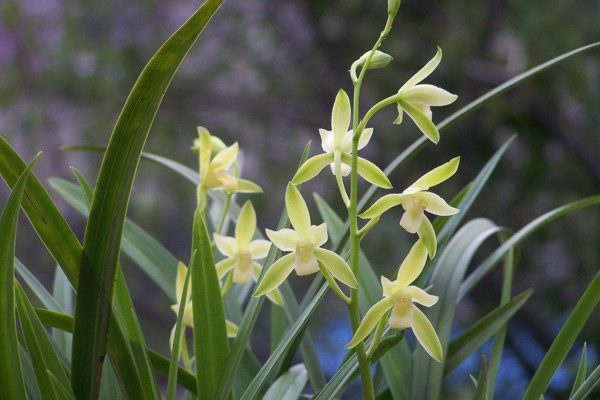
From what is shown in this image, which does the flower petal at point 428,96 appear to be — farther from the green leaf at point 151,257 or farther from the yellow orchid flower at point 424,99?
the green leaf at point 151,257

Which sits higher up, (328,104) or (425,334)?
(328,104)

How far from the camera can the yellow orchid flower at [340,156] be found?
1.15 ft

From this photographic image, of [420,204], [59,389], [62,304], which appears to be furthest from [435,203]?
[62,304]

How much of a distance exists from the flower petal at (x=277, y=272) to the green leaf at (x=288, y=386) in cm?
11

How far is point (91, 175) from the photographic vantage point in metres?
1.82

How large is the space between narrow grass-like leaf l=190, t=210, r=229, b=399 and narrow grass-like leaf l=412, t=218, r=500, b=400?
0.54 ft

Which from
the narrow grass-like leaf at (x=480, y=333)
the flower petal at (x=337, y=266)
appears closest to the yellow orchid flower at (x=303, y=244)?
the flower petal at (x=337, y=266)

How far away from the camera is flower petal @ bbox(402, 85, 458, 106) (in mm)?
346

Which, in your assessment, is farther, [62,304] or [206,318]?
[62,304]

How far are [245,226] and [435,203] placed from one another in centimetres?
Answer: 15

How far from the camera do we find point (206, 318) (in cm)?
36

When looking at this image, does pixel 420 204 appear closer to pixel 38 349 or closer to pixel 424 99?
pixel 424 99

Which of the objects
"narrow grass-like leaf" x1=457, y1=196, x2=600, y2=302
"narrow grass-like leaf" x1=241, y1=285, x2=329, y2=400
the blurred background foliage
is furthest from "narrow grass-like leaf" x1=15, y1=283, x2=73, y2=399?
the blurred background foliage

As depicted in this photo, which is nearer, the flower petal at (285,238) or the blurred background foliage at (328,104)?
the flower petal at (285,238)
